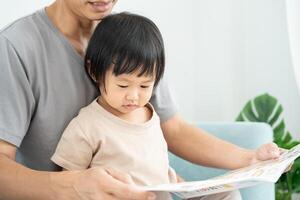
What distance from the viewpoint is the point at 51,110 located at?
4.12ft

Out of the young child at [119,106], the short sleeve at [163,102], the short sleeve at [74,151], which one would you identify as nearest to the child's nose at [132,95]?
the young child at [119,106]

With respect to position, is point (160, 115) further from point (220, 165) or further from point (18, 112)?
point (18, 112)

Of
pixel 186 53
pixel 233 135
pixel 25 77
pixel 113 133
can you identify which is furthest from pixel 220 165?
pixel 186 53

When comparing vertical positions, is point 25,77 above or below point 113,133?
above

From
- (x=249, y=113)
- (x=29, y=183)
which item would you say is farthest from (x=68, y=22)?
(x=249, y=113)

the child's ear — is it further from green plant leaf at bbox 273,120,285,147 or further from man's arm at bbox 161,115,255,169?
green plant leaf at bbox 273,120,285,147

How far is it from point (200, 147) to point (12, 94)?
0.52 metres

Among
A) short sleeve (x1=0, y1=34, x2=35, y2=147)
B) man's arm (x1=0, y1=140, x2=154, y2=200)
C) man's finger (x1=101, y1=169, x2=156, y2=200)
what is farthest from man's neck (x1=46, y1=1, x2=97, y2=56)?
man's finger (x1=101, y1=169, x2=156, y2=200)

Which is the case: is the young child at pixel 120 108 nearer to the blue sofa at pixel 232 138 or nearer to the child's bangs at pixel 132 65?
the child's bangs at pixel 132 65

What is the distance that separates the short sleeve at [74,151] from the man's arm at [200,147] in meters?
0.34

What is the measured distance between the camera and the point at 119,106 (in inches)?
48.5

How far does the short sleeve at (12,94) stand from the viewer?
3.90 ft

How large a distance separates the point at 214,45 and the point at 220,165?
118cm

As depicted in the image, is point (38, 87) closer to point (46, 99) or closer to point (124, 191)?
point (46, 99)
